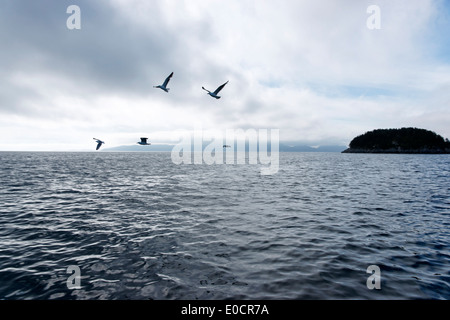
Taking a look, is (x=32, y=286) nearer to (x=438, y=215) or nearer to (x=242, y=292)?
(x=242, y=292)

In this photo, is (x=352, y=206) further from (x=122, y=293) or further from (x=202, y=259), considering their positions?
(x=122, y=293)

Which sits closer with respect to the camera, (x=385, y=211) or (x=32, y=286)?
(x=32, y=286)

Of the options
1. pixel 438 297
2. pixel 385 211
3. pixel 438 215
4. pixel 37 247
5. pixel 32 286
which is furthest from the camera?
pixel 385 211

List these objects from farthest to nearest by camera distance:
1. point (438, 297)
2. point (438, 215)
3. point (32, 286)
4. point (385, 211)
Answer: point (385, 211) < point (438, 215) < point (32, 286) < point (438, 297)

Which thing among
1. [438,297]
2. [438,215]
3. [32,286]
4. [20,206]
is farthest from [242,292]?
[20,206]

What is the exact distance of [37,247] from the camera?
35.7ft

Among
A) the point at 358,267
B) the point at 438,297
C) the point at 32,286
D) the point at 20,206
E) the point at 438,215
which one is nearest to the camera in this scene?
the point at 438,297

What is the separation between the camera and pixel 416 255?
9.98m

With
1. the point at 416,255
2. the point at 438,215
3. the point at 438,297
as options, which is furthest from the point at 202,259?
the point at 438,215

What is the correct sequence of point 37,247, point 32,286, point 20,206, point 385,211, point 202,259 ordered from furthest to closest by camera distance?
point 20,206
point 385,211
point 37,247
point 202,259
point 32,286

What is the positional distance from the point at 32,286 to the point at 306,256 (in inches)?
377

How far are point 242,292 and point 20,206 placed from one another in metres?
20.0

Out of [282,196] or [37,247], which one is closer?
[37,247]

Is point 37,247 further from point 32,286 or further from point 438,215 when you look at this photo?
point 438,215
